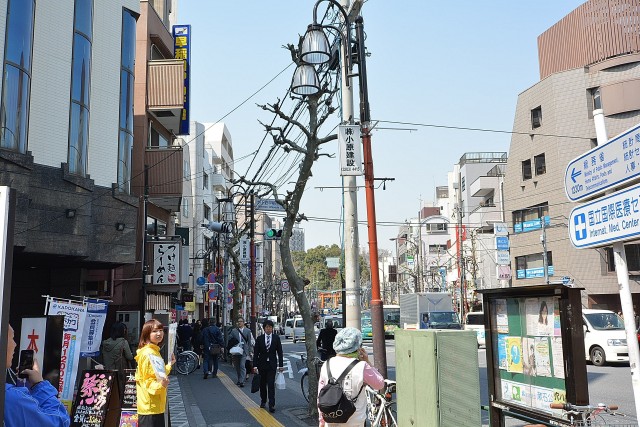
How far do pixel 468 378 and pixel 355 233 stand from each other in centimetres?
440

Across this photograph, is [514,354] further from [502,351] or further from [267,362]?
[267,362]

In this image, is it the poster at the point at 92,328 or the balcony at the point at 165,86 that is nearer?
the poster at the point at 92,328

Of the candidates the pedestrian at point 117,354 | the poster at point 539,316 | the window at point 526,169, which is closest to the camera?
the poster at point 539,316

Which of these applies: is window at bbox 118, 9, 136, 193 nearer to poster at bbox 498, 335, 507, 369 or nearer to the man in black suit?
the man in black suit

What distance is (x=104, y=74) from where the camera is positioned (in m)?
18.5

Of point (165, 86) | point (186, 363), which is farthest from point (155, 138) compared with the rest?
point (186, 363)

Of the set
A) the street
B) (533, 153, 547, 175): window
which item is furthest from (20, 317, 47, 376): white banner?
(533, 153, 547, 175): window

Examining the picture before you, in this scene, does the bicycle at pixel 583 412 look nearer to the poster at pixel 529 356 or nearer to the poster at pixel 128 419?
the poster at pixel 529 356

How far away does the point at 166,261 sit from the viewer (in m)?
23.2

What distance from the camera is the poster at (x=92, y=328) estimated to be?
12148mm

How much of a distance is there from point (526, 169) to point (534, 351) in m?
38.3

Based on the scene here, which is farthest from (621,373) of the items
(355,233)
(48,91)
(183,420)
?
(48,91)

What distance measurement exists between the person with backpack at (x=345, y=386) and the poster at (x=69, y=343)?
5.94 m

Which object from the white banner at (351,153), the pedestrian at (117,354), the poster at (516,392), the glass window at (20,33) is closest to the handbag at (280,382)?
the pedestrian at (117,354)
